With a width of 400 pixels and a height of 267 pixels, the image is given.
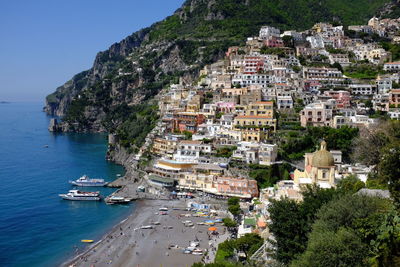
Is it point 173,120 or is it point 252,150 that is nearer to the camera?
point 252,150

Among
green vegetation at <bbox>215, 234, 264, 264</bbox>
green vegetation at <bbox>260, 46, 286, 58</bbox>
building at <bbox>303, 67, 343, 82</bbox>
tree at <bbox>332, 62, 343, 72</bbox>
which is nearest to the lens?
green vegetation at <bbox>215, 234, 264, 264</bbox>

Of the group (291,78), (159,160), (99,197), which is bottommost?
(99,197)

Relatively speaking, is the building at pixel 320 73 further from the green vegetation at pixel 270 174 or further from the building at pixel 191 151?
the green vegetation at pixel 270 174

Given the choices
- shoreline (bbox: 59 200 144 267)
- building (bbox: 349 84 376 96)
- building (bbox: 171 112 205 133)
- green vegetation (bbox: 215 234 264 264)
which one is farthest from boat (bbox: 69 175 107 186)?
building (bbox: 349 84 376 96)

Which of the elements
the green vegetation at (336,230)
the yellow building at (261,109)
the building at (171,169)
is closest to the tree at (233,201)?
the building at (171,169)

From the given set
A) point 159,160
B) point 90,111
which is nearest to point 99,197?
point 159,160

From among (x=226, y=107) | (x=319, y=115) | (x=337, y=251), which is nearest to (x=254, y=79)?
(x=226, y=107)

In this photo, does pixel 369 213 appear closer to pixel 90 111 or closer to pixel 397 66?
pixel 397 66

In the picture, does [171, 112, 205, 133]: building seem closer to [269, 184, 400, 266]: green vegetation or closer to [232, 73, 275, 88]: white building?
[232, 73, 275, 88]: white building
